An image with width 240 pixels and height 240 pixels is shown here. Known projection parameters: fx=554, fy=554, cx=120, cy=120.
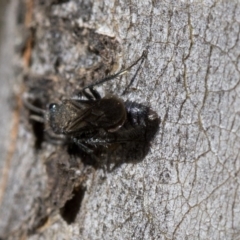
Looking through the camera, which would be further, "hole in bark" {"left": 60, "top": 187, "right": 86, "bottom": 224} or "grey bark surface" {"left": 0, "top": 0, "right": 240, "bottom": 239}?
"hole in bark" {"left": 60, "top": 187, "right": 86, "bottom": 224}

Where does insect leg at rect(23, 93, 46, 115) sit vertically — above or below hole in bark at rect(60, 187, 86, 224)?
above

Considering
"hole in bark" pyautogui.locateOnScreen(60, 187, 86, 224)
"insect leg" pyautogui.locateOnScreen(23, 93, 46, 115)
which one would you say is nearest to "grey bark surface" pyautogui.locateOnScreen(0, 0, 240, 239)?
"hole in bark" pyautogui.locateOnScreen(60, 187, 86, 224)

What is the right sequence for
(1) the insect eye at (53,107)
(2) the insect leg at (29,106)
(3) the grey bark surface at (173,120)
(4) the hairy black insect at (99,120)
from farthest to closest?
(2) the insect leg at (29,106) < (1) the insect eye at (53,107) < (4) the hairy black insect at (99,120) < (3) the grey bark surface at (173,120)

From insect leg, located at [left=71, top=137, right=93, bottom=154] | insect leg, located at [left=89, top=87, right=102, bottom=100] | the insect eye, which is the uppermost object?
insect leg, located at [left=89, top=87, right=102, bottom=100]

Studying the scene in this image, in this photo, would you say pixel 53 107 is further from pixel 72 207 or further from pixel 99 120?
pixel 72 207

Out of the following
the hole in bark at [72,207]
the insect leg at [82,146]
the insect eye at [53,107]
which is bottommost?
the hole in bark at [72,207]

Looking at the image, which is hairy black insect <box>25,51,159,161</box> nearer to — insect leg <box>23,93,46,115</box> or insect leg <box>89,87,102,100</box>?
insect leg <box>89,87,102,100</box>

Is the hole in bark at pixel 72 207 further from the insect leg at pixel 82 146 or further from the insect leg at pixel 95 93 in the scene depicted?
the insect leg at pixel 95 93

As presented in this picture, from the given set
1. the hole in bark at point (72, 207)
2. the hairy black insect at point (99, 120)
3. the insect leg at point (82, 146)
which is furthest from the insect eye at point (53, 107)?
the hole in bark at point (72, 207)
